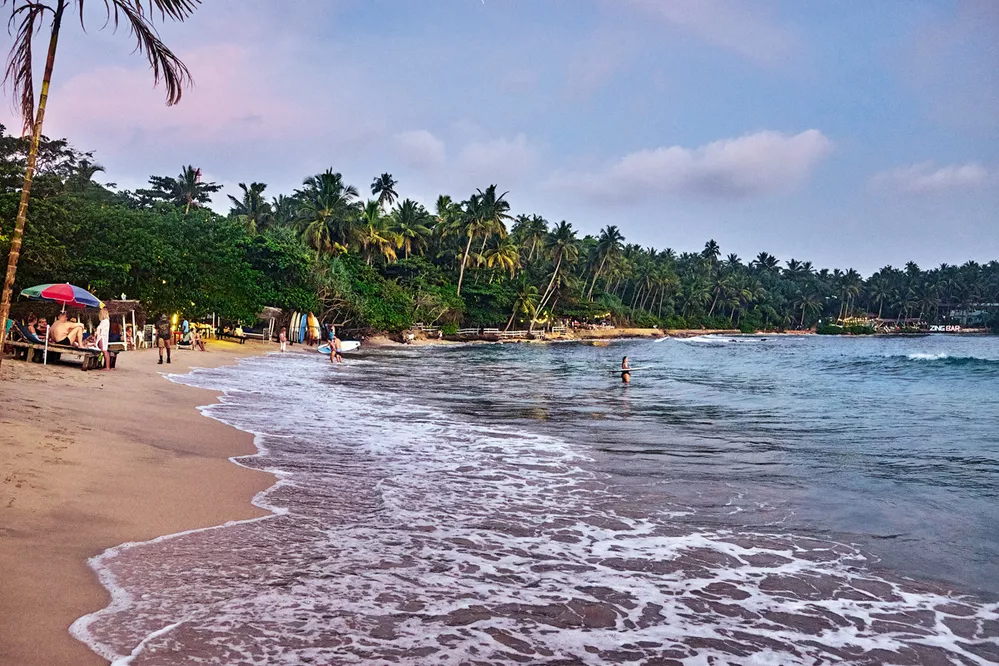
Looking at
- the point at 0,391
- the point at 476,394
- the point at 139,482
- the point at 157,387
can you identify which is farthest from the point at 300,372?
the point at 139,482

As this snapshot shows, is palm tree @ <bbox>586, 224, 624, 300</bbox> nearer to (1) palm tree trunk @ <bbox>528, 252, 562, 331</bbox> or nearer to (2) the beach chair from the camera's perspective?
(1) palm tree trunk @ <bbox>528, 252, 562, 331</bbox>

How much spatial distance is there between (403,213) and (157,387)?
206 ft

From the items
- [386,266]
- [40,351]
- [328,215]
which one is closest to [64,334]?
[40,351]

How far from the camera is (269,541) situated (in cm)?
533

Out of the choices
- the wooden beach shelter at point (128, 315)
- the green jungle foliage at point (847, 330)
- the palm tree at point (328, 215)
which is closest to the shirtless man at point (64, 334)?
the wooden beach shelter at point (128, 315)

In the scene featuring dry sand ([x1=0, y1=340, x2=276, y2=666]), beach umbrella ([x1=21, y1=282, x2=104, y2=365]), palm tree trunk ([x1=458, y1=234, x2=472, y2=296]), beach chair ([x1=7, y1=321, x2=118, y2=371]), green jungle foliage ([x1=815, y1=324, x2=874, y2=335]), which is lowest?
dry sand ([x1=0, y1=340, x2=276, y2=666])

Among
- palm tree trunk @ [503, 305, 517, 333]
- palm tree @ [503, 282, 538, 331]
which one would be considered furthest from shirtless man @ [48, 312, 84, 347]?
palm tree @ [503, 282, 538, 331]

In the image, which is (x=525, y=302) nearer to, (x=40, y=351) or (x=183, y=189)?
(x=183, y=189)

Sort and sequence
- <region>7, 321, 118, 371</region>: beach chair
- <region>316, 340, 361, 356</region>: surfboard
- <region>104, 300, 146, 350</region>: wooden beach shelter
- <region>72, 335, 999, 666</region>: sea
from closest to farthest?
<region>72, 335, 999, 666</region>: sea
<region>7, 321, 118, 371</region>: beach chair
<region>104, 300, 146, 350</region>: wooden beach shelter
<region>316, 340, 361, 356</region>: surfboard

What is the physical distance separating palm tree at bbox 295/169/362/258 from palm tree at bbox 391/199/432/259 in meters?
13.7

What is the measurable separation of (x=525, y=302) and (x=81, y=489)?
236ft

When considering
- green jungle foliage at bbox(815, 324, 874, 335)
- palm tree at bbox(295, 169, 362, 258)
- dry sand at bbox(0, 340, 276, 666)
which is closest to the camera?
dry sand at bbox(0, 340, 276, 666)

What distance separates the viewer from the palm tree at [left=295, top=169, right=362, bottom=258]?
57.0 m

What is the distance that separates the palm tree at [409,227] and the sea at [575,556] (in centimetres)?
6302
